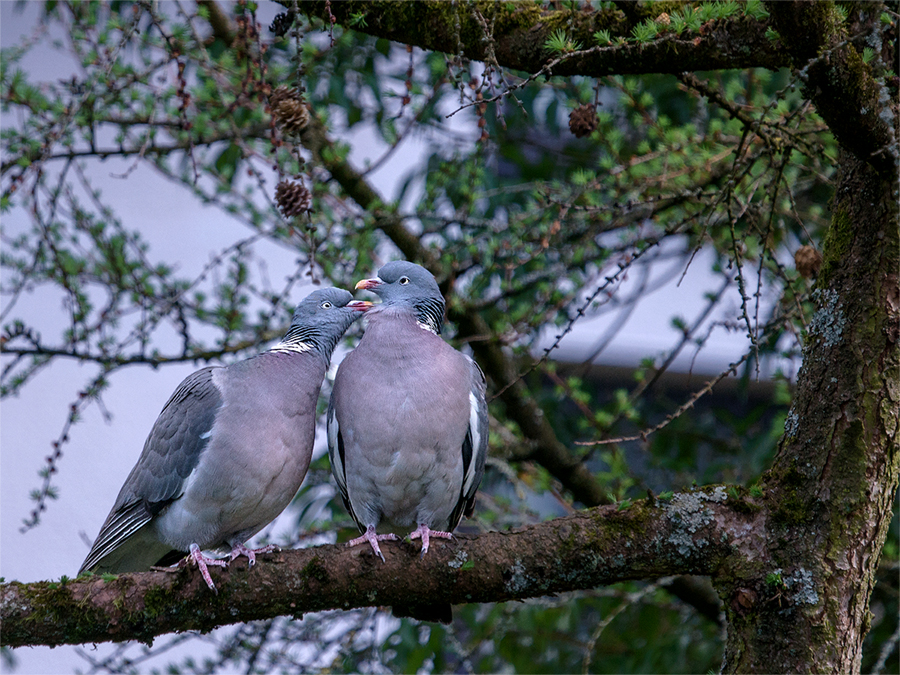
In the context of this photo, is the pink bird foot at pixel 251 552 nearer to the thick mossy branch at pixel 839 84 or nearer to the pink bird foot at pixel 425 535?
the pink bird foot at pixel 425 535

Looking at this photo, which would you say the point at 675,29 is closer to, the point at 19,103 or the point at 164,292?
the point at 164,292

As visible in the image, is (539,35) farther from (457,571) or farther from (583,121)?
(457,571)

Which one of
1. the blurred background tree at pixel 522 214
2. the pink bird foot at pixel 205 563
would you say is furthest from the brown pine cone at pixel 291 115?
the pink bird foot at pixel 205 563

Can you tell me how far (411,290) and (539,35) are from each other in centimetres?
91

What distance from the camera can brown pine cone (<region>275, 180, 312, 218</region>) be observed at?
92.1 inches

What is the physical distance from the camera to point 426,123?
13.2 feet

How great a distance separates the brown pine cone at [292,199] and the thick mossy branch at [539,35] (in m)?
0.45

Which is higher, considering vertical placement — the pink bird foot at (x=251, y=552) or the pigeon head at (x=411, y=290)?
the pigeon head at (x=411, y=290)

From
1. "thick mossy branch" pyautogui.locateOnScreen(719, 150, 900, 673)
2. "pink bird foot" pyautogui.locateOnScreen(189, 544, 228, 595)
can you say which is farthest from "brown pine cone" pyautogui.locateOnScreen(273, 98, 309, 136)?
"thick mossy branch" pyautogui.locateOnScreen(719, 150, 900, 673)

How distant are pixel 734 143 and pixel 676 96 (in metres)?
0.72

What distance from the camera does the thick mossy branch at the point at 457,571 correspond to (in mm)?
2270

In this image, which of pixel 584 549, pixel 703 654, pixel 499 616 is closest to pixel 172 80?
pixel 499 616

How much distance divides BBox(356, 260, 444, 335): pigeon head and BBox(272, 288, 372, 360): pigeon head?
0.26 feet

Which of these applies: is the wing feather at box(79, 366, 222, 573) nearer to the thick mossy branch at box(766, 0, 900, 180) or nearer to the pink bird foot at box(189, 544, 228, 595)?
the pink bird foot at box(189, 544, 228, 595)
